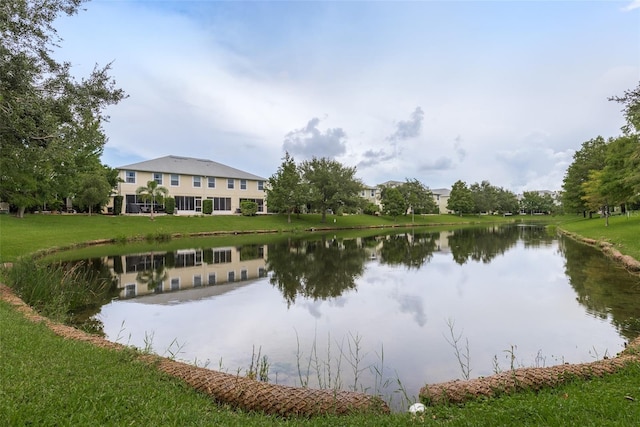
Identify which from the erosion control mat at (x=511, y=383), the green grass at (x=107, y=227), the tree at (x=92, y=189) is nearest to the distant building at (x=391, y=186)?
the green grass at (x=107, y=227)

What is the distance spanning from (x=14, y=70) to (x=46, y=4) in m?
1.98

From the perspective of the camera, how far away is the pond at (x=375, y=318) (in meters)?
6.53

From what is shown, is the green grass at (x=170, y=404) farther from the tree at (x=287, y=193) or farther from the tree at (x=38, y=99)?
the tree at (x=287, y=193)

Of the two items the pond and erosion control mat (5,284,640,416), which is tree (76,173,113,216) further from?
erosion control mat (5,284,640,416)

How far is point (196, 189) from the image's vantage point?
49125 mm

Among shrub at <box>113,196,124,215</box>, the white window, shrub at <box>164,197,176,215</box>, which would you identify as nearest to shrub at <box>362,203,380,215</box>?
shrub at <box>164,197,176,215</box>

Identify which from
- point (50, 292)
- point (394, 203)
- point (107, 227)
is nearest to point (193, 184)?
point (107, 227)

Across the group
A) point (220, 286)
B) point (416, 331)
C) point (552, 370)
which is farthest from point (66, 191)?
point (552, 370)

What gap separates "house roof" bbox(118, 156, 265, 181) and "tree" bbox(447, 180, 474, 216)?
1764 inches

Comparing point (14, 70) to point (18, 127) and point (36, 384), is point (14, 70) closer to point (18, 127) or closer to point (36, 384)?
point (18, 127)

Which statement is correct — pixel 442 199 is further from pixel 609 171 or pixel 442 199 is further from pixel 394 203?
pixel 609 171

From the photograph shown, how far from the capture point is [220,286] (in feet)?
44.4

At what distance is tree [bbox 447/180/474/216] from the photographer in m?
80.3

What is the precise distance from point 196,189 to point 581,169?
4690cm
